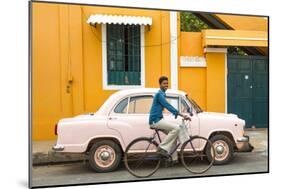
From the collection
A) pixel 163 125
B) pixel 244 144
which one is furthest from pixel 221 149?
pixel 163 125

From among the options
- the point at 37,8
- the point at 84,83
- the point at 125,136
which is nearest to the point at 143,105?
the point at 125,136

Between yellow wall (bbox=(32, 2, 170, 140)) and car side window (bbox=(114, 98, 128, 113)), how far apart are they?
0.28 meters

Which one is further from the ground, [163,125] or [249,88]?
[249,88]

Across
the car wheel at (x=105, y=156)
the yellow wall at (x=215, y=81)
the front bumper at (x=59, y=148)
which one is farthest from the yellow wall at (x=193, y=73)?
the front bumper at (x=59, y=148)

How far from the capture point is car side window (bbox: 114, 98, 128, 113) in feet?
18.7

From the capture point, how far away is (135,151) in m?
5.62

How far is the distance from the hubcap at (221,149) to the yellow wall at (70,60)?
59.6 inches

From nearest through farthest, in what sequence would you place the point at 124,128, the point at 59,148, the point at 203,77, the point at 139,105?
the point at 59,148, the point at 124,128, the point at 139,105, the point at 203,77

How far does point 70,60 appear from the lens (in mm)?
5781

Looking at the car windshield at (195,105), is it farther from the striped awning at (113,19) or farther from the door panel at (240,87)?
the striped awning at (113,19)

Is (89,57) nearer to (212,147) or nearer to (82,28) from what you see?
(82,28)

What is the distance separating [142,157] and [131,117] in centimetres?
69

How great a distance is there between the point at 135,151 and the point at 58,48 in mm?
2142

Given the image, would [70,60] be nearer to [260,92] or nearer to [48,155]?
[48,155]
